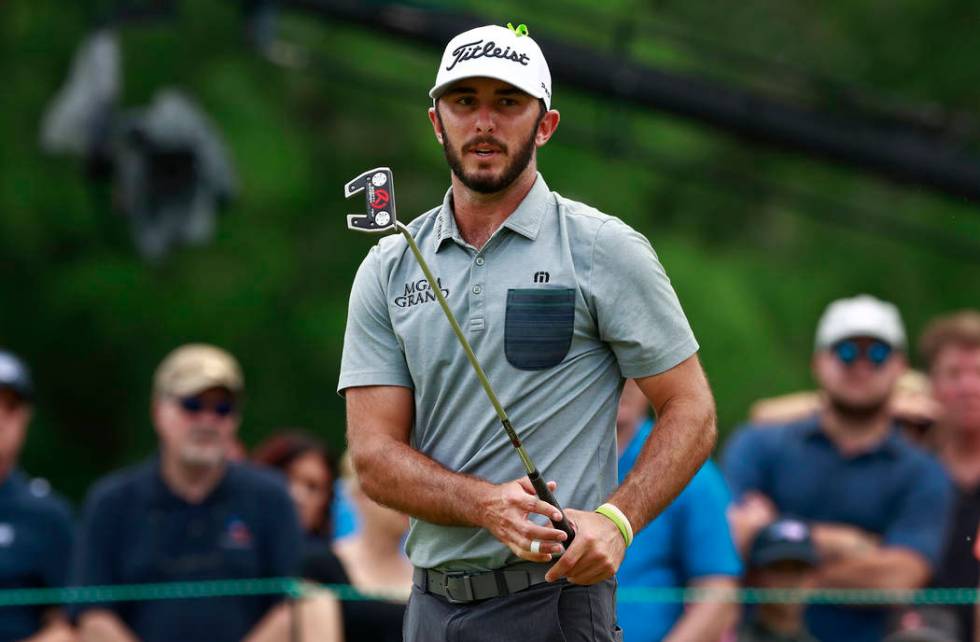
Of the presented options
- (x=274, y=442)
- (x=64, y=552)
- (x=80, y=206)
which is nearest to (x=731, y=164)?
(x=80, y=206)

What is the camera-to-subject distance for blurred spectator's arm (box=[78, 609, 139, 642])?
762 cm

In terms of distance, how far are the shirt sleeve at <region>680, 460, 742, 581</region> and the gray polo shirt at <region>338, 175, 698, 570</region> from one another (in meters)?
2.45

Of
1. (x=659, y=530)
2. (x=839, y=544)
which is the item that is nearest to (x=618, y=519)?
(x=659, y=530)

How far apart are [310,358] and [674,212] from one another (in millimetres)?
4137

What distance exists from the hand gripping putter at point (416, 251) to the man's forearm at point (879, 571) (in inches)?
148

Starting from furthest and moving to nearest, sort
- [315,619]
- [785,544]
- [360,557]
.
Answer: [360,557]
[785,544]
[315,619]

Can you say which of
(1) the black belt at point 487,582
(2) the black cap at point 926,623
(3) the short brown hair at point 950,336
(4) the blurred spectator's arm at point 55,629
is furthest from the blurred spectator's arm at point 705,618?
(1) the black belt at point 487,582

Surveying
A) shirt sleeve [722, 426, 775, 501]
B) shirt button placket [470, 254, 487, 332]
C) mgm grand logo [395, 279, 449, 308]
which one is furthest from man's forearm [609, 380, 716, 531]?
shirt sleeve [722, 426, 775, 501]

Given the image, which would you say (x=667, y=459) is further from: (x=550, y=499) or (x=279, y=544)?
(x=279, y=544)

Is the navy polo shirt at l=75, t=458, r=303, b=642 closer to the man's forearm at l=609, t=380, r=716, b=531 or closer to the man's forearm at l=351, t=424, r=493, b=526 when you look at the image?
the man's forearm at l=351, t=424, r=493, b=526

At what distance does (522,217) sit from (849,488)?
3.79 m

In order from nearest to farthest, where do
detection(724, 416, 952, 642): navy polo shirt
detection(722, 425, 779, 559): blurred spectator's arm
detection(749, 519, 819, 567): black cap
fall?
detection(749, 519, 819, 567): black cap
detection(724, 416, 952, 642): navy polo shirt
detection(722, 425, 779, 559): blurred spectator's arm

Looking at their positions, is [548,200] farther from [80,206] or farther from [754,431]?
[80,206]

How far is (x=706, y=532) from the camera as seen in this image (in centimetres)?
734
